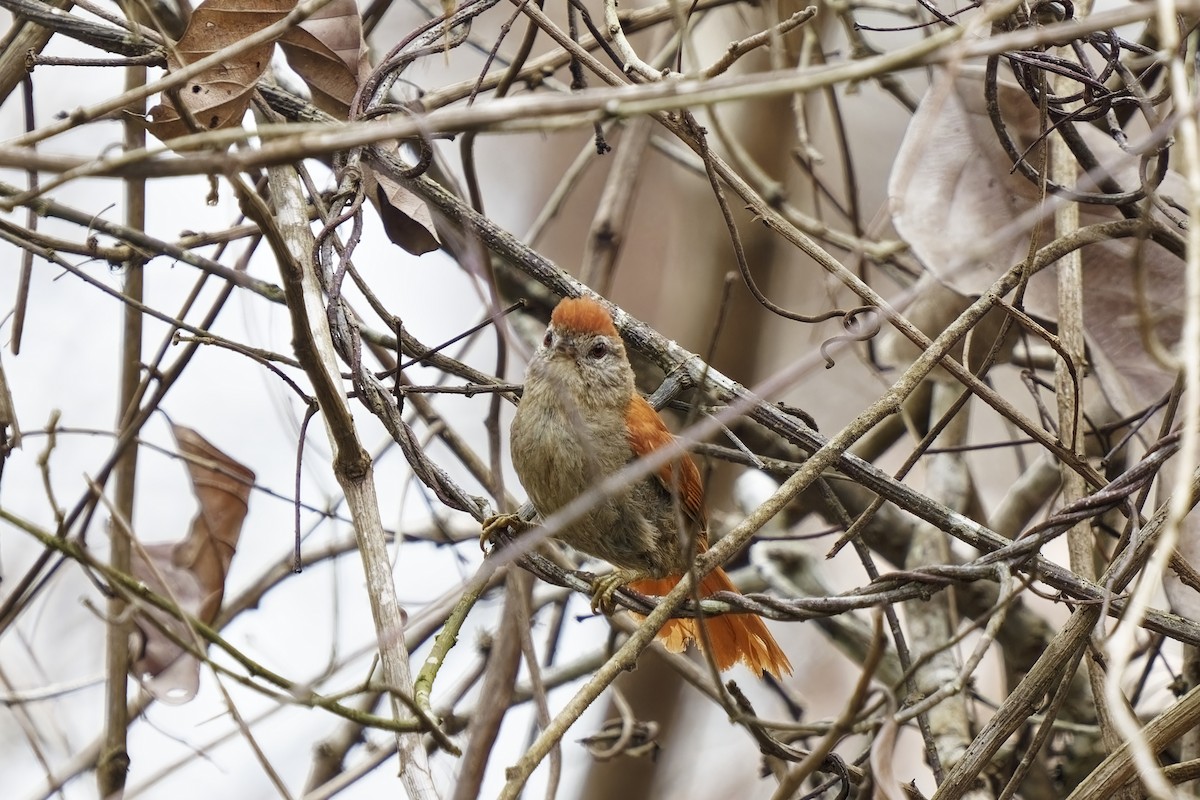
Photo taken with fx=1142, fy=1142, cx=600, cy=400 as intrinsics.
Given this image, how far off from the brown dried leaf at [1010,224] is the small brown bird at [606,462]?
79cm

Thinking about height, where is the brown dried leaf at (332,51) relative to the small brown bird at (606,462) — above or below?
above

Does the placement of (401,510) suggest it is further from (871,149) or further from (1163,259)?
(871,149)

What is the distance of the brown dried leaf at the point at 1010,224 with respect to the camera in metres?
2.68

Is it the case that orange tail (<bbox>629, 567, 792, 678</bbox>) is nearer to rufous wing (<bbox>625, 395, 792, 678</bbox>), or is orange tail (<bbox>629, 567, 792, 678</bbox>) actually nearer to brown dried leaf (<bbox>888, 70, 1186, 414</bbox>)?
rufous wing (<bbox>625, 395, 792, 678</bbox>)

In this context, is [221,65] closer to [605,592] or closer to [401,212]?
[401,212]

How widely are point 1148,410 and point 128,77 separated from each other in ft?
8.24

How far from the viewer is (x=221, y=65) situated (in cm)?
213

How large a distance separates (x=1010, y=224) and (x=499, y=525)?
136 centimetres

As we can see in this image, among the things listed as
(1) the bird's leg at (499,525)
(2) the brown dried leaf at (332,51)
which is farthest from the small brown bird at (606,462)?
(2) the brown dried leaf at (332,51)

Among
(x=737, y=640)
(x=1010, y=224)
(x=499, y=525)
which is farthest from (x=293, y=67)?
(x=737, y=640)

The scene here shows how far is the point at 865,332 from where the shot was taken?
1807mm

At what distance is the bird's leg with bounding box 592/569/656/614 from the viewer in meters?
2.46

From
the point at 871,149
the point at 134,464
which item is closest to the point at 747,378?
the point at 871,149

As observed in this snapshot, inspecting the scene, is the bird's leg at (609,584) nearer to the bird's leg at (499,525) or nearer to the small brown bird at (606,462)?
the small brown bird at (606,462)
